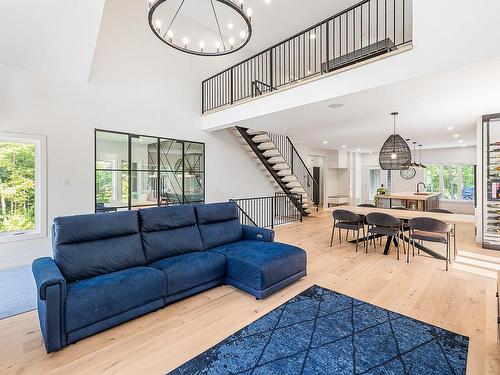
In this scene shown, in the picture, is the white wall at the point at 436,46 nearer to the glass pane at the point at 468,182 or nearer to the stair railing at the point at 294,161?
the stair railing at the point at 294,161

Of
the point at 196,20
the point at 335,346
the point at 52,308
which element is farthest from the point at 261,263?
the point at 196,20

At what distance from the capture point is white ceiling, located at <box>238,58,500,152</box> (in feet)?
11.0

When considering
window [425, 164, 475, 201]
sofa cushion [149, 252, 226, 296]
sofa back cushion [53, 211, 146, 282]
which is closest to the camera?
sofa back cushion [53, 211, 146, 282]

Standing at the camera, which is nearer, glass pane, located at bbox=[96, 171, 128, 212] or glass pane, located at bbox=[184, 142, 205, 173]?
glass pane, located at bbox=[96, 171, 128, 212]

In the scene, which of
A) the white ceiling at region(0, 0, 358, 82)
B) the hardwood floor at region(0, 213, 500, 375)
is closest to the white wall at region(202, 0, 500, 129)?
the hardwood floor at region(0, 213, 500, 375)

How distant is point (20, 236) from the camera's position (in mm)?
4270

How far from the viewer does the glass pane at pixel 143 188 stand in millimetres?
5646

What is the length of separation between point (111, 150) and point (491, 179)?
302 inches

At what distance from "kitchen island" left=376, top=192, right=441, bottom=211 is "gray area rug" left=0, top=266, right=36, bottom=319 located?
8.45m

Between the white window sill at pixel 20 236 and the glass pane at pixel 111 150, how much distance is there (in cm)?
152

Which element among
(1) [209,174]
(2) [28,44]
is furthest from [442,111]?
(2) [28,44]

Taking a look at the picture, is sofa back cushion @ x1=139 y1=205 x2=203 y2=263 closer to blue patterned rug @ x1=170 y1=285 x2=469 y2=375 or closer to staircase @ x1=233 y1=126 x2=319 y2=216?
blue patterned rug @ x1=170 y1=285 x2=469 y2=375

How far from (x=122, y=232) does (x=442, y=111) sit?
580cm

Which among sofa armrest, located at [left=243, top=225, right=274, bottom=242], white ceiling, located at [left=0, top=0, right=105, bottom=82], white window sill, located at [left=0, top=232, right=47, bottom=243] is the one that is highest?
white ceiling, located at [left=0, top=0, right=105, bottom=82]
